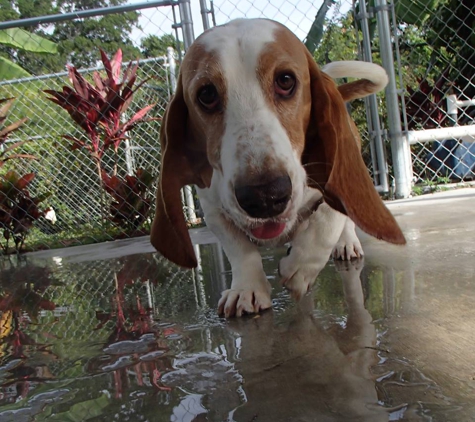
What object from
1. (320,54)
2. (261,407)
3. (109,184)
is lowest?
(261,407)

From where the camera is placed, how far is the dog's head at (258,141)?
55.3 inches

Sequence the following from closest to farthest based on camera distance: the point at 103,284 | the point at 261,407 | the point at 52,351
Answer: the point at 261,407 → the point at 52,351 → the point at 103,284

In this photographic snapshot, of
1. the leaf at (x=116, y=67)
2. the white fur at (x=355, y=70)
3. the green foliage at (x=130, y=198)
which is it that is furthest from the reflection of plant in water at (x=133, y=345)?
the leaf at (x=116, y=67)

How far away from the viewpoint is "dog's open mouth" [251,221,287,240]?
5.02 ft

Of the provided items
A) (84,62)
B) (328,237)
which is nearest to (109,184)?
(328,237)

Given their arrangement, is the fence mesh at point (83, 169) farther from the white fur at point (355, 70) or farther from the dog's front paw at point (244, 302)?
the dog's front paw at point (244, 302)

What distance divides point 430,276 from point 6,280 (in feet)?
7.31

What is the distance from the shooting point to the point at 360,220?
5.84ft

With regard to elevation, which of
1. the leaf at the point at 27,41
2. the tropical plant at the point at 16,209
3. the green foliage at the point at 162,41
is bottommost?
the tropical plant at the point at 16,209

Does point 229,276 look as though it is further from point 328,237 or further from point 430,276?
point 430,276

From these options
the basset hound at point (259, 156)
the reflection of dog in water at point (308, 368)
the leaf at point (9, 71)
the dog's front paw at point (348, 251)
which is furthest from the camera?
the leaf at point (9, 71)

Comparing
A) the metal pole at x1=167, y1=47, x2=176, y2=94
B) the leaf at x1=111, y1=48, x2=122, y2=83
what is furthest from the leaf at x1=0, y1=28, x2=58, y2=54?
the metal pole at x1=167, y1=47, x2=176, y2=94

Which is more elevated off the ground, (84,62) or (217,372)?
(84,62)

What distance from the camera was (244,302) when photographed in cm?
171
